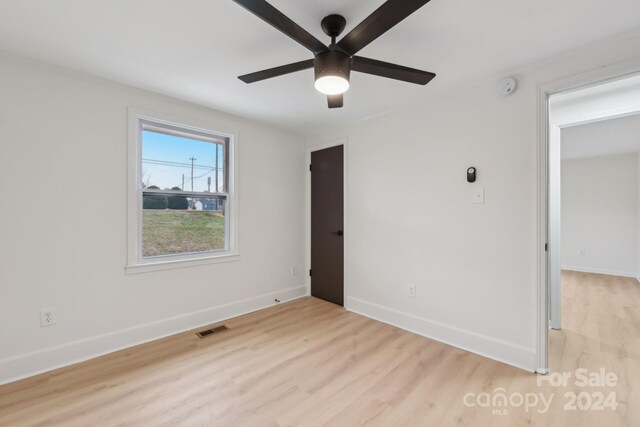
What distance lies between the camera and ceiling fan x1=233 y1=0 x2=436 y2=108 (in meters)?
1.16

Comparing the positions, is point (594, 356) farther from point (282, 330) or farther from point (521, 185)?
point (282, 330)

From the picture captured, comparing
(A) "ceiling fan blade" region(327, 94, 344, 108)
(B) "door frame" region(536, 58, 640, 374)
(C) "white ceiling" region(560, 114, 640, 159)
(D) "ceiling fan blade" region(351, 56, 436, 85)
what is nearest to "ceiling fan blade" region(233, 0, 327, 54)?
(D) "ceiling fan blade" region(351, 56, 436, 85)

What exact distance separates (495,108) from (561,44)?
534 mm

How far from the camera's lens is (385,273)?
10.0ft

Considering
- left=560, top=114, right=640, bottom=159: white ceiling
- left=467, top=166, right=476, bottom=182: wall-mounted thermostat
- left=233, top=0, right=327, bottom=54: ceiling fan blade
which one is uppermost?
left=560, top=114, right=640, bottom=159: white ceiling

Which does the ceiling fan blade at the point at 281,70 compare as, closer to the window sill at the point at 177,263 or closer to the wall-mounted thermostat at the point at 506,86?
the wall-mounted thermostat at the point at 506,86

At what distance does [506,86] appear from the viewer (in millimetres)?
2158

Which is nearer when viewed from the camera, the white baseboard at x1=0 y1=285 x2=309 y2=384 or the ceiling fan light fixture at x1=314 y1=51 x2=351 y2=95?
the ceiling fan light fixture at x1=314 y1=51 x2=351 y2=95

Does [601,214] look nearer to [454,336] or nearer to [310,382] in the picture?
[454,336]

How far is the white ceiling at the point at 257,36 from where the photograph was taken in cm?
150

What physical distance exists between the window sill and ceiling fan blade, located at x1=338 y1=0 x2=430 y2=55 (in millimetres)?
2450

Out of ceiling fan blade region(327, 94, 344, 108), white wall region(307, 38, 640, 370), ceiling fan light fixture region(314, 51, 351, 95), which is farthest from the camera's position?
white wall region(307, 38, 640, 370)

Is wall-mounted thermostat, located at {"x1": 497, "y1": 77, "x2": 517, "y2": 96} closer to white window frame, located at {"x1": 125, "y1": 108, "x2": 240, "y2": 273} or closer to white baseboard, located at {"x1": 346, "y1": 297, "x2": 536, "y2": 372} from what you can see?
white baseboard, located at {"x1": 346, "y1": 297, "x2": 536, "y2": 372}

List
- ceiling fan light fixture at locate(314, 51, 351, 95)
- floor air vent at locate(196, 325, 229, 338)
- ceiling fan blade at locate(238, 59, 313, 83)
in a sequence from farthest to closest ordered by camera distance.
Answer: floor air vent at locate(196, 325, 229, 338)
ceiling fan blade at locate(238, 59, 313, 83)
ceiling fan light fixture at locate(314, 51, 351, 95)
